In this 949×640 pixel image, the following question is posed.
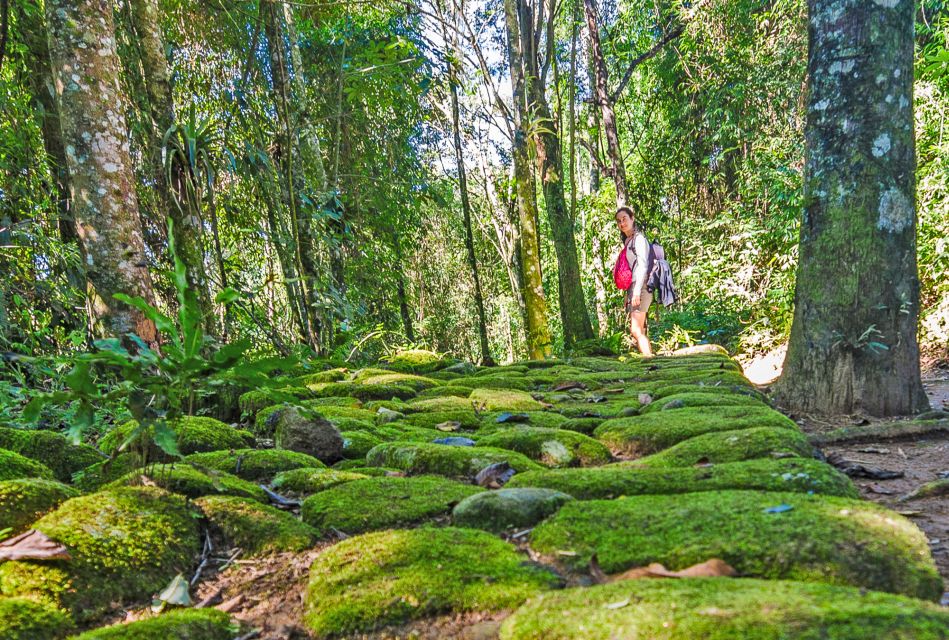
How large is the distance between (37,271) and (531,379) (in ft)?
10.9

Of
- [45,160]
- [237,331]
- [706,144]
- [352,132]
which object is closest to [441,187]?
[352,132]

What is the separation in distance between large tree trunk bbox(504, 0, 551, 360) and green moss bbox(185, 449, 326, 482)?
517 centimetres

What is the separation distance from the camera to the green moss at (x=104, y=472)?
1.80 metres

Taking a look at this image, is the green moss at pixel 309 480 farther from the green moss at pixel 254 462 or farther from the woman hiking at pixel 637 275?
the woman hiking at pixel 637 275

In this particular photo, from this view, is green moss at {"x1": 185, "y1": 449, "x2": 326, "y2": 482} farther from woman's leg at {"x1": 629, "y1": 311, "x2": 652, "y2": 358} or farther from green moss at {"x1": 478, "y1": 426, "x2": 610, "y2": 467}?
woman's leg at {"x1": 629, "y1": 311, "x2": 652, "y2": 358}

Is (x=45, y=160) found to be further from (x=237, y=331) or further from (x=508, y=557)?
(x=508, y=557)

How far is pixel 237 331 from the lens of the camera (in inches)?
231

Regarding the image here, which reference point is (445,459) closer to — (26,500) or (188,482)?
(188,482)

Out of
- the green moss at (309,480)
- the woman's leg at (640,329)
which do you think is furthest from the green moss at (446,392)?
the woman's leg at (640,329)

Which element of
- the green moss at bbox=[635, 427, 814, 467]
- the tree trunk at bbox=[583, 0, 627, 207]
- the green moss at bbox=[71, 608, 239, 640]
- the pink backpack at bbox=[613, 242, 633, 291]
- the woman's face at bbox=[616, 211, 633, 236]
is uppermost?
the tree trunk at bbox=[583, 0, 627, 207]

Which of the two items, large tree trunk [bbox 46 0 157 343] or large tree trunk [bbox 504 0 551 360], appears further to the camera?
large tree trunk [bbox 504 0 551 360]

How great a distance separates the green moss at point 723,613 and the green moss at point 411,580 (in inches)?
5.0

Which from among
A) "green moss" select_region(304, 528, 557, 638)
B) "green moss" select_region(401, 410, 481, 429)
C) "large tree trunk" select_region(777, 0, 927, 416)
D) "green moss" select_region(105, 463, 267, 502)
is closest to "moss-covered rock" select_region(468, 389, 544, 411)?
"green moss" select_region(401, 410, 481, 429)

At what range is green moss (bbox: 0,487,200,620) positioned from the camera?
1211 mm
